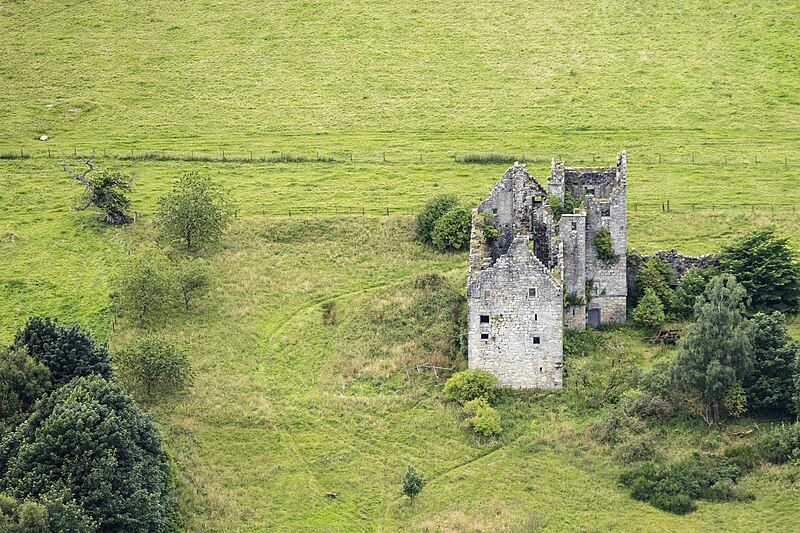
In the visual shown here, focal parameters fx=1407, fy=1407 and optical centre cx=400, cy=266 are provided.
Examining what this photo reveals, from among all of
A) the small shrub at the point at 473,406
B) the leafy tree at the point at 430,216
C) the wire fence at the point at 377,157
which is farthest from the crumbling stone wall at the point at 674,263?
the wire fence at the point at 377,157

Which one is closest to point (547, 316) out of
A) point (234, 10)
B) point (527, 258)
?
point (527, 258)

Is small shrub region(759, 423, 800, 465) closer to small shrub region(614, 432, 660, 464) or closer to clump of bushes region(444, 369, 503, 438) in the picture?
small shrub region(614, 432, 660, 464)

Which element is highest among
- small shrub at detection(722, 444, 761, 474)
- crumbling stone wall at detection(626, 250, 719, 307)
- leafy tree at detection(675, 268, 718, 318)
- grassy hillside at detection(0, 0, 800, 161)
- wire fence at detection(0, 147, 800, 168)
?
grassy hillside at detection(0, 0, 800, 161)

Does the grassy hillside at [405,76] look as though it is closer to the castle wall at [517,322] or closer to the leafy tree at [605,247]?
the leafy tree at [605,247]

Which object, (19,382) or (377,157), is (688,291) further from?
(19,382)

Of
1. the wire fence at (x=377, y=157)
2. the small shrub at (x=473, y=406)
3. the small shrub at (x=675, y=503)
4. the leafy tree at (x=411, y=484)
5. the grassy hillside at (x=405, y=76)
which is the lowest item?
the small shrub at (x=675, y=503)

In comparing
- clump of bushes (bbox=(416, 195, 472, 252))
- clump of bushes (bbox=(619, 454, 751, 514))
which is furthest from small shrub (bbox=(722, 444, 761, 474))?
clump of bushes (bbox=(416, 195, 472, 252))
